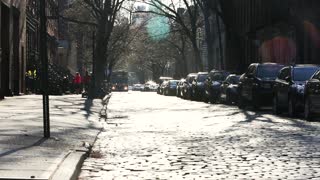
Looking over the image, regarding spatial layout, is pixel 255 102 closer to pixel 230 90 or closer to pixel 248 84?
pixel 248 84

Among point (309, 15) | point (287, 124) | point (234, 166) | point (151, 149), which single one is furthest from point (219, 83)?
point (234, 166)

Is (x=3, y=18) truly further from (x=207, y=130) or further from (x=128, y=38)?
(x=128, y=38)

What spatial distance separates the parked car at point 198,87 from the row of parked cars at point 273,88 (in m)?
0.82

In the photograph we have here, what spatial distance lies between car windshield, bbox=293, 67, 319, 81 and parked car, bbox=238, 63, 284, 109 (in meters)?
2.37

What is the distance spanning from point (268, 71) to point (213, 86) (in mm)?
8787

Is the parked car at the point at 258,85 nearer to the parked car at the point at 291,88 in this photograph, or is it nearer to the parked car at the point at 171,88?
the parked car at the point at 291,88

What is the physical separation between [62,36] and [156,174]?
66143mm

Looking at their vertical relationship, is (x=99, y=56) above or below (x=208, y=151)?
above

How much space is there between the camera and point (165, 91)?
5916 cm

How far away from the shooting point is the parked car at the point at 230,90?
2736 centimetres

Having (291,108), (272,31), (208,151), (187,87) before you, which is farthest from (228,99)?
(208,151)

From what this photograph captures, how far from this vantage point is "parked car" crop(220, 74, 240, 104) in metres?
27.4

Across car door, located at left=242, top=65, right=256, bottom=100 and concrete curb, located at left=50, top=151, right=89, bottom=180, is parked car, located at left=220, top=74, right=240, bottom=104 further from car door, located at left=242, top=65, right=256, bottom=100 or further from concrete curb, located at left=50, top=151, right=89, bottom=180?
concrete curb, located at left=50, top=151, right=89, bottom=180

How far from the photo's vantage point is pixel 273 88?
21.7 metres
